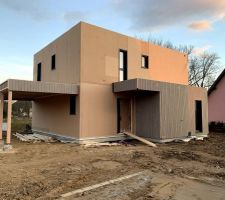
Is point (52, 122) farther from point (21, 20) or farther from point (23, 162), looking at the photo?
point (23, 162)

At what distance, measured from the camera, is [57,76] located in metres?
14.6

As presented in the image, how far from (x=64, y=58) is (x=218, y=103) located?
15464 millimetres

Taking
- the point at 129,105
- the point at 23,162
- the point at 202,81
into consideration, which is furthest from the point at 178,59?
the point at 202,81

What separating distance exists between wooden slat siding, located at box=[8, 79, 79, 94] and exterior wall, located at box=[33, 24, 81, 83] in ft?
2.23

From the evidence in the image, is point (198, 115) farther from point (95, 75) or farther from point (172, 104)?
point (95, 75)

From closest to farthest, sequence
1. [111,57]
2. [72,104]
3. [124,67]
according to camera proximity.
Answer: [72,104] < [111,57] < [124,67]

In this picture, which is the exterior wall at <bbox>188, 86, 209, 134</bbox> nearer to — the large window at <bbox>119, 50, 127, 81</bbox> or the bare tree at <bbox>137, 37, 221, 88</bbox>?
the large window at <bbox>119, 50, 127, 81</bbox>

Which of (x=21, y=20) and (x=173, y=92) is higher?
(x=21, y=20)

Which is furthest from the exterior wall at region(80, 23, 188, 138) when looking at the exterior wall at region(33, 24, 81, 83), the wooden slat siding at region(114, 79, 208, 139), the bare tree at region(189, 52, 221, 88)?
the bare tree at region(189, 52, 221, 88)

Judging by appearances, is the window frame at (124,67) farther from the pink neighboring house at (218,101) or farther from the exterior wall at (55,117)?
the pink neighboring house at (218,101)

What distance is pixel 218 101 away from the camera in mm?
22312

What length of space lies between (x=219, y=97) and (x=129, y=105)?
12.2 metres

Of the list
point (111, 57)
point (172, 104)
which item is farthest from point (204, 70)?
point (111, 57)

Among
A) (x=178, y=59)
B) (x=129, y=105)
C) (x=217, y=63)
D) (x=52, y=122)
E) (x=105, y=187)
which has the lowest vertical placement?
(x=105, y=187)
